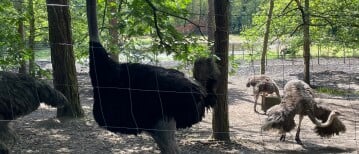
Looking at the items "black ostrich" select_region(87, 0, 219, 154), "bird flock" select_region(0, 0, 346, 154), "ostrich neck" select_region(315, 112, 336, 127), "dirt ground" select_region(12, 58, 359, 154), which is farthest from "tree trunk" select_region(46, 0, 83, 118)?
"ostrich neck" select_region(315, 112, 336, 127)

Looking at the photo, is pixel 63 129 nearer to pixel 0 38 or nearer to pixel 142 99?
pixel 0 38

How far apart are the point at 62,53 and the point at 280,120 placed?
3.01 meters

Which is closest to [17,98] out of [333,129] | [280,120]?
[280,120]

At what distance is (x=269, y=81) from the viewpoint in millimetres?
9320

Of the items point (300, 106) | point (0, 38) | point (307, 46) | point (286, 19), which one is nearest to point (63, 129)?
point (0, 38)

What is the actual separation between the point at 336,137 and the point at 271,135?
33.4 inches

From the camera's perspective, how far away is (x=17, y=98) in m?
4.45

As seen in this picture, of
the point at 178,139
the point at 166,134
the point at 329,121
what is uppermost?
the point at 166,134

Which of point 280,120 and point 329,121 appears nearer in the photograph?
point 329,121

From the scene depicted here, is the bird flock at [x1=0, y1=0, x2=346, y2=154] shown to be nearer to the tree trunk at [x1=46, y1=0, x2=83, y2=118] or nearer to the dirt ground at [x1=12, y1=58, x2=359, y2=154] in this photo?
the dirt ground at [x1=12, y1=58, x2=359, y2=154]

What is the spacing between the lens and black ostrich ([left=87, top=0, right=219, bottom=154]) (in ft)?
13.0

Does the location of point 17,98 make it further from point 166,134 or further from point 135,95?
point 166,134

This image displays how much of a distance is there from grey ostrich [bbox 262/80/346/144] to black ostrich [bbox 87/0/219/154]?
2.27m

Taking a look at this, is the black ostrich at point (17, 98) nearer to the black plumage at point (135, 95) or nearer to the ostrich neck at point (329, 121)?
the black plumage at point (135, 95)
